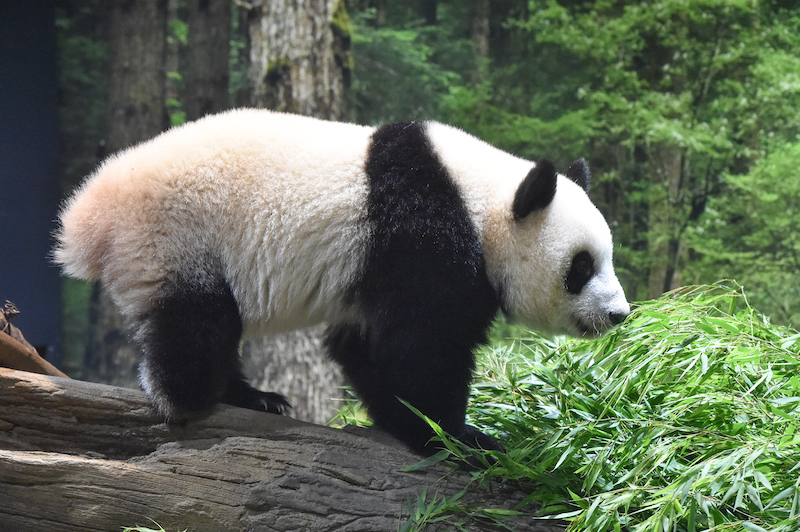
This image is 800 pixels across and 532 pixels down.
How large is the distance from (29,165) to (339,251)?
3.68 m

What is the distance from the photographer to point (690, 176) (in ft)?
15.8

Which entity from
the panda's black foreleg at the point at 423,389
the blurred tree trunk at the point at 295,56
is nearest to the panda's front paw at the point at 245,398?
the panda's black foreleg at the point at 423,389

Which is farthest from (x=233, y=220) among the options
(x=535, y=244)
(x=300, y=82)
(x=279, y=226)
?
(x=300, y=82)

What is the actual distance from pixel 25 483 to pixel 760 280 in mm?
4857

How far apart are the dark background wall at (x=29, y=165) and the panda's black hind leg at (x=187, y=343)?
2827 millimetres

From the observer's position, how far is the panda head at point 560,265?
2234 mm

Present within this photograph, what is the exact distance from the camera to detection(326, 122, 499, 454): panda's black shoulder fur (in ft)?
6.77

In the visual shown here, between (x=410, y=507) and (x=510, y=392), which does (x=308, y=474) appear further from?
(x=510, y=392)

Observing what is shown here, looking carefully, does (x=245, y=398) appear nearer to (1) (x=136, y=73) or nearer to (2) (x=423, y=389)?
(2) (x=423, y=389)

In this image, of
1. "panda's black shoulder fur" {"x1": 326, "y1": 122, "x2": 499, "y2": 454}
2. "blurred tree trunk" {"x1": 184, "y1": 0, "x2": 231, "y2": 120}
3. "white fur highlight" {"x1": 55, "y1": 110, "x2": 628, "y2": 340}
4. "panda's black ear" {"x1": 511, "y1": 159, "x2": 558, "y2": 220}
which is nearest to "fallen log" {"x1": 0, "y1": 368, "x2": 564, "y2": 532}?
"panda's black shoulder fur" {"x1": 326, "y1": 122, "x2": 499, "y2": 454}

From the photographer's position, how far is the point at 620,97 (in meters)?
4.87

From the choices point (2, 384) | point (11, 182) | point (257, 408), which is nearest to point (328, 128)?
point (257, 408)

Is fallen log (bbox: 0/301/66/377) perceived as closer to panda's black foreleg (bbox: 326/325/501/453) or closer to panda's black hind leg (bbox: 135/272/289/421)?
panda's black hind leg (bbox: 135/272/289/421)

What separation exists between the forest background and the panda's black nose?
101 inches
